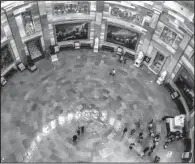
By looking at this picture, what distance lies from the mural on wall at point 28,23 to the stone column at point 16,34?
1047mm

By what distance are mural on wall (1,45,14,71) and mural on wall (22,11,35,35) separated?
2887 mm

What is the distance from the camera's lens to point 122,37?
93.1 feet

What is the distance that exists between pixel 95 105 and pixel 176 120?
847 centimetres

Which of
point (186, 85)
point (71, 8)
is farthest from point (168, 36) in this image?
point (71, 8)

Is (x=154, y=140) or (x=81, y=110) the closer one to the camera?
(x=154, y=140)

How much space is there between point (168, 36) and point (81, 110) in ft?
38.9

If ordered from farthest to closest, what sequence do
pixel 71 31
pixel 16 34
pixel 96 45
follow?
pixel 96 45
pixel 71 31
pixel 16 34

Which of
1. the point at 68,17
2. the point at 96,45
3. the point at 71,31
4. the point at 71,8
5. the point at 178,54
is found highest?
the point at 71,8

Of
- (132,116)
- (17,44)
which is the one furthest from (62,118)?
(17,44)

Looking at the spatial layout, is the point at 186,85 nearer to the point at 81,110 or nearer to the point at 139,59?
the point at 139,59

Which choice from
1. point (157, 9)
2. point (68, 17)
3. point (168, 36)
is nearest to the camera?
point (157, 9)

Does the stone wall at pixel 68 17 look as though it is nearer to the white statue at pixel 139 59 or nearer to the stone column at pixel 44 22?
the stone column at pixel 44 22

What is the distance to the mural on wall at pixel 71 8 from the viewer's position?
25.6 meters

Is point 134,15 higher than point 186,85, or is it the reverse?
point 134,15
